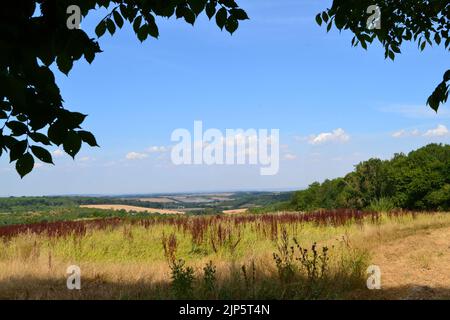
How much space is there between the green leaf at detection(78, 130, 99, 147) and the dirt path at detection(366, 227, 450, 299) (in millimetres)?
4376

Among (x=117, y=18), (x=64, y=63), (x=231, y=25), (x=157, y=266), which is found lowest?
(x=157, y=266)

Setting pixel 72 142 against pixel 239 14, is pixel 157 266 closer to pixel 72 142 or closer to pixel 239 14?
pixel 239 14

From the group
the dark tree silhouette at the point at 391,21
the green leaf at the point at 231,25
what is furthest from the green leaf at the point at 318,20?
the green leaf at the point at 231,25

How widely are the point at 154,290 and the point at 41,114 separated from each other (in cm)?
353

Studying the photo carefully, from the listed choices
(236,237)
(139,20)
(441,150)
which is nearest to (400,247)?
(236,237)

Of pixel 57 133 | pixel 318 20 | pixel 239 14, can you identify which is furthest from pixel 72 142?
pixel 318 20

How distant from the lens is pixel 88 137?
8.07 ft

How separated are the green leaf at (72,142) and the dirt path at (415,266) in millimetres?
4455

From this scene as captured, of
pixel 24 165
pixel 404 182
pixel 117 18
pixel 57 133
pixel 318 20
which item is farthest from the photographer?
pixel 404 182

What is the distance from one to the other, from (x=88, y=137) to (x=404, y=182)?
2505 cm

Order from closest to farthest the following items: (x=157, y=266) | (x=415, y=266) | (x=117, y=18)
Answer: (x=117, y=18) < (x=415, y=266) < (x=157, y=266)

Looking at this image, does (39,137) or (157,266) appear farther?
(157,266)

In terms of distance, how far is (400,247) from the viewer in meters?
9.08

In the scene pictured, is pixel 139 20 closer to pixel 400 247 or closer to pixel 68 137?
pixel 68 137
